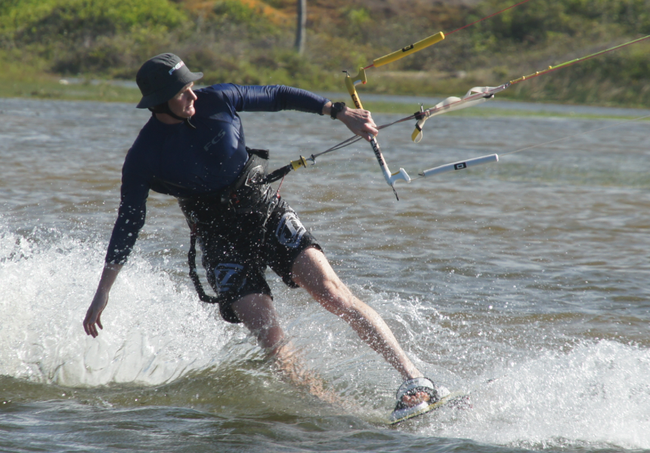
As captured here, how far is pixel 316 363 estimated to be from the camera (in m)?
4.29

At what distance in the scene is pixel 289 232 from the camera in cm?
390

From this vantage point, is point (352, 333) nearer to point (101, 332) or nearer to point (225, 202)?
point (225, 202)

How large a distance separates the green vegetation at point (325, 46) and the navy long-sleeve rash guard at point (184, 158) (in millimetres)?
19592

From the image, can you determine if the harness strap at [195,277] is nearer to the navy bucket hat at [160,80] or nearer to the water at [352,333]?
the water at [352,333]

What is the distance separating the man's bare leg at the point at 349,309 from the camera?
358 centimetres

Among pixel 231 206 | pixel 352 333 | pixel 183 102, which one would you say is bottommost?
pixel 352 333

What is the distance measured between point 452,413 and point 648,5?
163ft

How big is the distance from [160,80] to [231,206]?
0.77 m

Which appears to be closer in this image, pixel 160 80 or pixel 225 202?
pixel 160 80

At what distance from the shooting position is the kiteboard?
3.45 meters

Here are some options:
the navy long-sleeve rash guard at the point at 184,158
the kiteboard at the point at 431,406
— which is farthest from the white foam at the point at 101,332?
the kiteboard at the point at 431,406

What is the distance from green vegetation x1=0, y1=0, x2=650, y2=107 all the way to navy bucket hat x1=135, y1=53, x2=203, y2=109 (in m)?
19.7

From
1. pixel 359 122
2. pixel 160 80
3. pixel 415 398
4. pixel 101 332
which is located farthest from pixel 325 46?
pixel 415 398

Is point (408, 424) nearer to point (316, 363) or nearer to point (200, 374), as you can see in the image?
point (316, 363)
